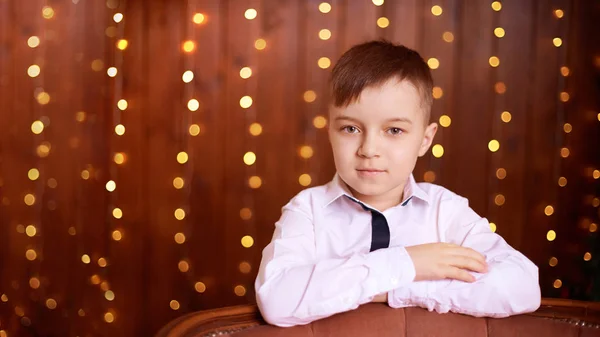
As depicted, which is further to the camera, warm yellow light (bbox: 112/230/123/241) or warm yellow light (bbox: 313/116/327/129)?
warm yellow light (bbox: 112/230/123/241)

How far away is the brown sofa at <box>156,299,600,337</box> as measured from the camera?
113 cm

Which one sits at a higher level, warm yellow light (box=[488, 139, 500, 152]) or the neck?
warm yellow light (box=[488, 139, 500, 152])

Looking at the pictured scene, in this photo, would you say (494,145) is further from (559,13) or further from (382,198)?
(382,198)

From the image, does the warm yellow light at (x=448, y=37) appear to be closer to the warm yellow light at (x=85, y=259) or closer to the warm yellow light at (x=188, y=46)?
the warm yellow light at (x=188, y=46)

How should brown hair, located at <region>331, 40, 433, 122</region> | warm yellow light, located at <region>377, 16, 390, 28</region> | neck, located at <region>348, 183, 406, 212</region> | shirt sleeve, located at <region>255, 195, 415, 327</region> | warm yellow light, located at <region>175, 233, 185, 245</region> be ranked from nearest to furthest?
shirt sleeve, located at <region>255, 195, 415, 327</region>
brown hair, located at <region>331, 40, 433, 122</region>
neck, located at <region>348, 183, 406, 212</region>
warm yellow light, located at <region>377, 16, 390, 28</region>
warm yellow light, located at <region>175, 233, 185, 245</region>

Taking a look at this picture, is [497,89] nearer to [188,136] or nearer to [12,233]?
[188,136]

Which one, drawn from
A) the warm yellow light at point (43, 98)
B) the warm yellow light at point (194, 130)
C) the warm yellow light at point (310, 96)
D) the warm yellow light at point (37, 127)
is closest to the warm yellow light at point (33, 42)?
the warm yellow light at point (43, 98)

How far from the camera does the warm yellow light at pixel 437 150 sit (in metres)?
2.33

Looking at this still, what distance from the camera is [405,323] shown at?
1173 millimetres

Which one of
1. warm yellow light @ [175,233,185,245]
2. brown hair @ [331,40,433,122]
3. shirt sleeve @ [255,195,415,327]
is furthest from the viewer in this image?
warm yellow light @ [175,233,185,245]

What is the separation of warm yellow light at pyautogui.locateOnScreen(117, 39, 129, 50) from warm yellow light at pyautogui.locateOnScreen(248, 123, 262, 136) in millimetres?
537

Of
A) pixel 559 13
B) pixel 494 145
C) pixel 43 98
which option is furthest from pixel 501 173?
pixel 43 98

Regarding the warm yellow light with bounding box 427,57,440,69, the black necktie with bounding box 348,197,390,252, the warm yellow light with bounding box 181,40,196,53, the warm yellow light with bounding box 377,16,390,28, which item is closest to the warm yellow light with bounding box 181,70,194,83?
the warm yellow light with bounding box 181,40,196,53

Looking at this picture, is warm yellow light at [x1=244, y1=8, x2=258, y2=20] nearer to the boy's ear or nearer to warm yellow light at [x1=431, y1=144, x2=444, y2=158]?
warm yellow light at [x1=431, y1=144, x2=444, y2=158]
